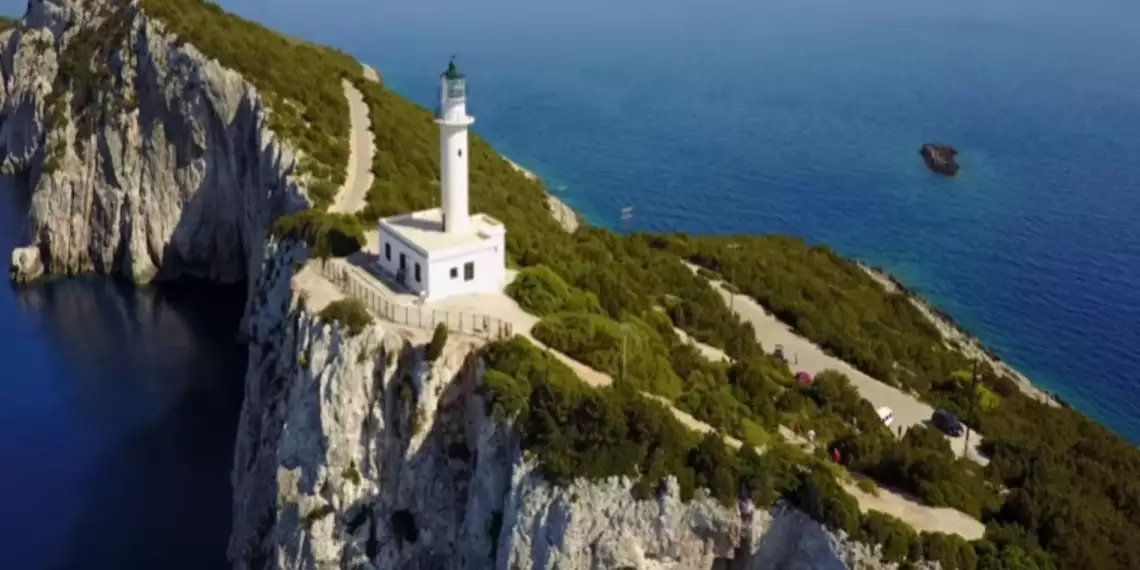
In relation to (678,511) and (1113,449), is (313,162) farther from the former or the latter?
(1113,449)

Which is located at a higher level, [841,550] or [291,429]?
[291,429]

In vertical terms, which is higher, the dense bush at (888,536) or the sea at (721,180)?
the sea at (721,180)

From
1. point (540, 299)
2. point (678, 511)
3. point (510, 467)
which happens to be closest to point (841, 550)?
point (678, 511)

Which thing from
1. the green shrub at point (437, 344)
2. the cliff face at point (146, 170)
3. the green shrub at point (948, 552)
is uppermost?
the cliff face at point (146, 170)

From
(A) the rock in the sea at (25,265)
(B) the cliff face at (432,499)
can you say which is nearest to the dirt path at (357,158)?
(B) the cliff face at (432,499)

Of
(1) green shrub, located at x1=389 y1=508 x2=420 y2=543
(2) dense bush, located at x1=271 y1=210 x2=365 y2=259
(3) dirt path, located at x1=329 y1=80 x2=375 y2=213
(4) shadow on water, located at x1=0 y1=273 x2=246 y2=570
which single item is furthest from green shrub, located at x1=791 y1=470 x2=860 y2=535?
(3) dirt path, located at x1=329 y1=80 x2=375 y2=213

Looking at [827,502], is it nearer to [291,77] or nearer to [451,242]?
[451,242]

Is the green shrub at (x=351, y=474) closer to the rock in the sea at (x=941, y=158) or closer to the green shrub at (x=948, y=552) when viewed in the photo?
the green shrub at (x=948, y=552)
